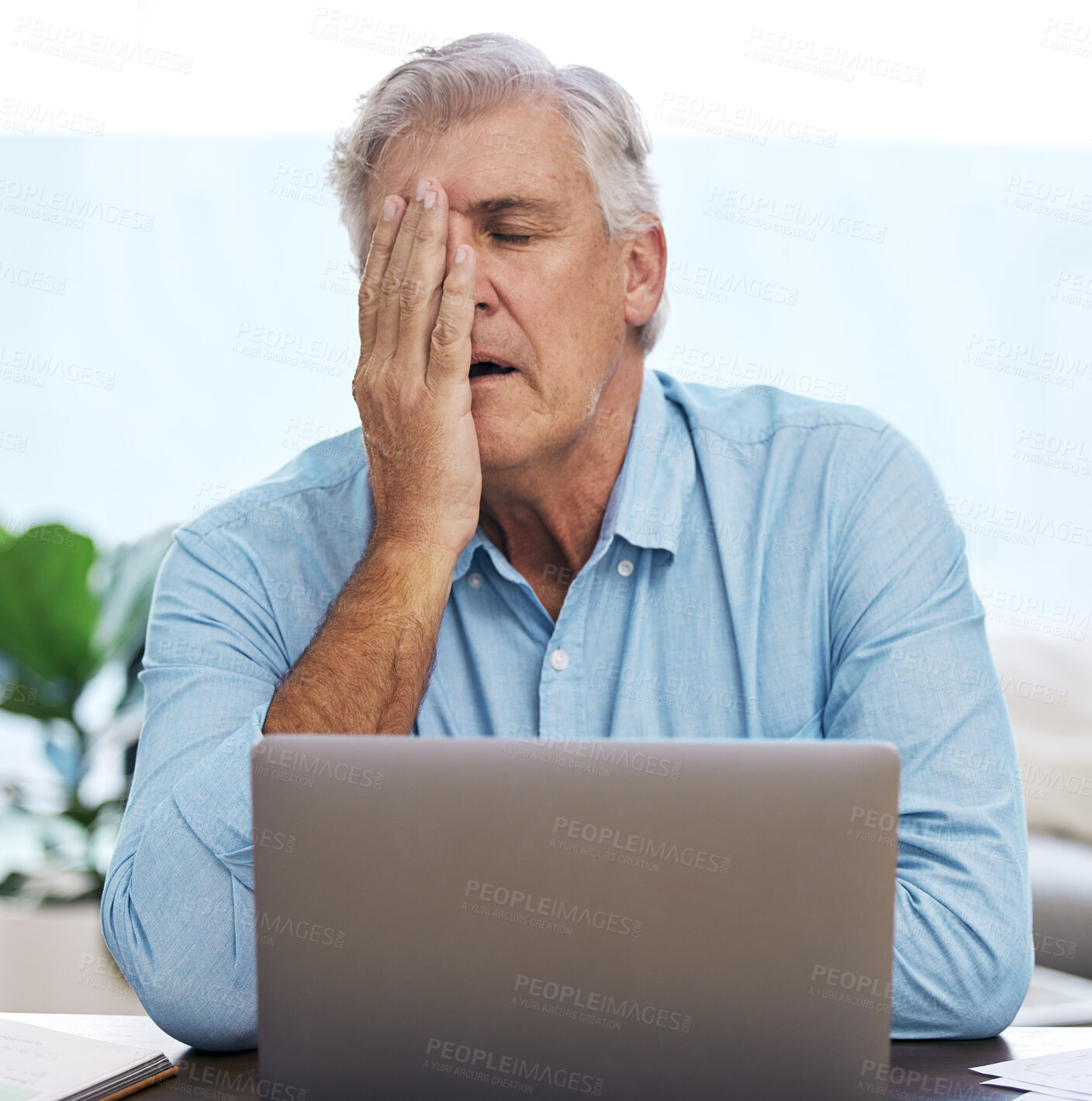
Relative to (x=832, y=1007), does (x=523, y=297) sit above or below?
above

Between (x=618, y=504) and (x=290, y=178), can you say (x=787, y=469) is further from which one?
(x=290, y=178)

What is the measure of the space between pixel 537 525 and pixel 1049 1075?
87cm

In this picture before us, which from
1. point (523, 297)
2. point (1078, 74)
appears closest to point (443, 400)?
point (523, 297)

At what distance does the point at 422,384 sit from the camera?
1.34 metres

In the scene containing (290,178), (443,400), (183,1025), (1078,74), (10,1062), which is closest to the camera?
(10,1062)

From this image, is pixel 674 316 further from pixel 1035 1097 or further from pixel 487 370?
pixel 1035 1097

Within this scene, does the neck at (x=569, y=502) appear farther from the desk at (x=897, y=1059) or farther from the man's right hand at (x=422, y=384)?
the desk at (x=897, y=1059)

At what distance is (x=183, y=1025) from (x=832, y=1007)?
576mm

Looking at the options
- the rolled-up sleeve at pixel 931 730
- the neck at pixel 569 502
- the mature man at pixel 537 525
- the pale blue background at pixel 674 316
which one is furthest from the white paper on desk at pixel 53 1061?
the pale blue background at pixel 674 316

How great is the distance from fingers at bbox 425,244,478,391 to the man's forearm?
222mm

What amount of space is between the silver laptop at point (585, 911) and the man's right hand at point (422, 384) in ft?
2.21

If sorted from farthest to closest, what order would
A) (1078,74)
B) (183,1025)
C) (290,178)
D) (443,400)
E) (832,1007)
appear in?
(290,178)
(1078,74)
(443,400)
(183,1025)
(832,1007)

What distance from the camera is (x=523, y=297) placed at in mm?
1347

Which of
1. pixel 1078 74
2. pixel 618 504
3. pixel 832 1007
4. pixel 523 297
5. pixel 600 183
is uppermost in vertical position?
pixel 1078 74
